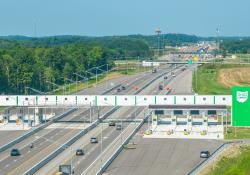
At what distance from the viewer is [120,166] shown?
215ft

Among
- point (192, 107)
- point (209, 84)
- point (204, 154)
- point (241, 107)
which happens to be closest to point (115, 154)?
point (204, 154)

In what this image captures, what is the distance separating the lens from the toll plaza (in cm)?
8788

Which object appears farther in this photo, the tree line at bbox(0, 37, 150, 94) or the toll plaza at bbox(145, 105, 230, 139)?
the tree line at bbox(0, 37, 150, 94)

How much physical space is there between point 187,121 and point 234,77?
268 ft

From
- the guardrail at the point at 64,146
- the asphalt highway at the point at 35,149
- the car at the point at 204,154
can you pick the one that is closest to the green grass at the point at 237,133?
the car at the point at 204,154

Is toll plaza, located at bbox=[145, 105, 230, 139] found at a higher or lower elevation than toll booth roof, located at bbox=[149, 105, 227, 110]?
lower

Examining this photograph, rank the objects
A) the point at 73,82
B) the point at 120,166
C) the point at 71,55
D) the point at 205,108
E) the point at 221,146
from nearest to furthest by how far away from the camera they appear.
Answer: the point at 120,166
the point at 221,146
the point at 205,108
the point at 73,82
the point at 71,55

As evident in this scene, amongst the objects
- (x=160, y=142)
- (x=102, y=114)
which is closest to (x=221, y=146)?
(x=160, y=142)

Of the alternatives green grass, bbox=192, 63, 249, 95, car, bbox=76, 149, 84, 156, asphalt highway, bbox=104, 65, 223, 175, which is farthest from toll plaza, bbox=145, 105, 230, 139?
green grass, bbox=192, 63, 249, 95

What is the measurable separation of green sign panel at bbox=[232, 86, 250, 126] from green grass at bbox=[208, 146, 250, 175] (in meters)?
13.0

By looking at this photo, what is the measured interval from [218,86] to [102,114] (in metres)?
52.8

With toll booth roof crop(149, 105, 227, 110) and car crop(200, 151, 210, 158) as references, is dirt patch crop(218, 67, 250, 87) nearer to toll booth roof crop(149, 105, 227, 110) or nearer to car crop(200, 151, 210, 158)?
toll booth roof crop(149, 105, 227, 110)

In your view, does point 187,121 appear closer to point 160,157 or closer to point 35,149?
point 160,157

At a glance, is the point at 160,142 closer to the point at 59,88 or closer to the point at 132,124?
the point at 132,124
